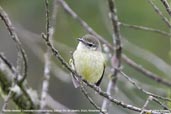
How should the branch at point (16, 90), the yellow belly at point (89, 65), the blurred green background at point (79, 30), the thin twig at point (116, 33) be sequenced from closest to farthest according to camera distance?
the thin twig at point (116, 33)
the yellow belly at point (89, 65)
the branch at point (16, 90)
the blurred green background at point (79, 30)

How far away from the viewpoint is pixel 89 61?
5336 mm

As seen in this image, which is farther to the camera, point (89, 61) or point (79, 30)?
point (79, 30)

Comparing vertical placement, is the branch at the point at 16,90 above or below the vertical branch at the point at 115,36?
below

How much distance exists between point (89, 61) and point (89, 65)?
58mm

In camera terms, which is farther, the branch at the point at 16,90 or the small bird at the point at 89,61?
the branch at the point at 16,90

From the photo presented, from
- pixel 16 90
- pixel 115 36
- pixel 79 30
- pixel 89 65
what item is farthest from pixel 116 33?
pixel 79 30

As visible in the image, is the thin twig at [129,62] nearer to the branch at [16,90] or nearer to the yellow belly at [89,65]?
the yellow belly at [89,65]

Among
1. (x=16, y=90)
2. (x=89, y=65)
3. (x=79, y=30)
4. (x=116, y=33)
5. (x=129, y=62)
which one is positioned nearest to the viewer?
(x=116, y=33)

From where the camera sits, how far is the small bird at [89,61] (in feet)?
17.1

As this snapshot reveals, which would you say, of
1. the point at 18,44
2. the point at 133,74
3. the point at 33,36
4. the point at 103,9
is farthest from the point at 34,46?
the point at 18,44

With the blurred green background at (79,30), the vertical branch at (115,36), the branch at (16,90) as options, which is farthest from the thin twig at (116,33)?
the blurred green background at (79,30)

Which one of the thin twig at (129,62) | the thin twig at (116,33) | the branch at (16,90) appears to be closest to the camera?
the thin twig at (116,33)

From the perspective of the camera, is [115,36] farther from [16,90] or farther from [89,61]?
[16,90]

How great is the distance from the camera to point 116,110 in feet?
21.1
